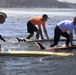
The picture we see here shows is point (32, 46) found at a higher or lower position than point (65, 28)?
lower

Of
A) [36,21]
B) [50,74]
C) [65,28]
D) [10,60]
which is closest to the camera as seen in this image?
[50,74]

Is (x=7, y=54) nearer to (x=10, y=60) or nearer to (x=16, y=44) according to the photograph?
(x=10, y=60)

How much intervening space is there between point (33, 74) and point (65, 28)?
441 centimetres

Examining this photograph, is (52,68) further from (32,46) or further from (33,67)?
(32,46)

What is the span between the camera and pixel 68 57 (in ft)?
45.0

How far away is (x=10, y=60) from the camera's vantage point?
13.3 metres

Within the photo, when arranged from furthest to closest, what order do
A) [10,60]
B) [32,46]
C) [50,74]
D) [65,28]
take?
1. [32,46]
2. [65,28]
3. [10,60]
4. [50,74]

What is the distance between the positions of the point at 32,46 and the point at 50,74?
6282 millimetres

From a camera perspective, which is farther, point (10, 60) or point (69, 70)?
point (10, 60)

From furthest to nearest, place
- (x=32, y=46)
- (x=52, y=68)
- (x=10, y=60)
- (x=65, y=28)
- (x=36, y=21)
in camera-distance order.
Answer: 1. (x=36, y=21)
2. (x=32, y=46)
3. (x=65, y=28)
4. (x=10, y=60)
5. (x=52, y=68)

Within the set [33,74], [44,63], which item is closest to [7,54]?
[44,63]

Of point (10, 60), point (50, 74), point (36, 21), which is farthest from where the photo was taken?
point (36, 21)

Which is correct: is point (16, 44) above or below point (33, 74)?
below

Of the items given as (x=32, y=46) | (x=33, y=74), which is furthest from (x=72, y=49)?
(x=33, y=74)
